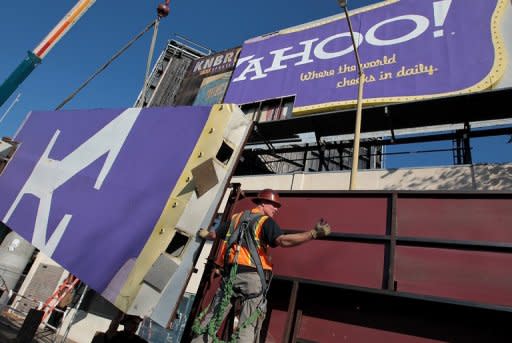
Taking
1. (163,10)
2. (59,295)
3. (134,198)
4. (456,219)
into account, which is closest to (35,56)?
(163,10)

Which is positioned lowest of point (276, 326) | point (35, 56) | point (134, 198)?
point (276, 326)

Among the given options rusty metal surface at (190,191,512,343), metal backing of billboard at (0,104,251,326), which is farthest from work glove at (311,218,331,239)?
rusty metal surface at (190,191,512,343)

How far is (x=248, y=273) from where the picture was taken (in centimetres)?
321

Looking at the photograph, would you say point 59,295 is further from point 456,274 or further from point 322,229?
point 456,274

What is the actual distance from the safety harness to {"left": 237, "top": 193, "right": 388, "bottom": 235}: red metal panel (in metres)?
1.35

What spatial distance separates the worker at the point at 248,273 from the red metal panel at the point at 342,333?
1129 mm

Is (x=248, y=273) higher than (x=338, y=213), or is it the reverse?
(x=338, y=213)

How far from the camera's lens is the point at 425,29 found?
37.3ft

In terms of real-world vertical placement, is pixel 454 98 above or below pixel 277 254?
above

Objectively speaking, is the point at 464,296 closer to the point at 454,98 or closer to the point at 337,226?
the point at 337,226

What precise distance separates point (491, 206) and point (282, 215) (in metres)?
2.57

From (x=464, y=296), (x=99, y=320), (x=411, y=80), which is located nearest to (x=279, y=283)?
(x=464, y=296)

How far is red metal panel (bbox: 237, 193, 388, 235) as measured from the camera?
4.11 metres

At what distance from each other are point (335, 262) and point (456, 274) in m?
1.31
